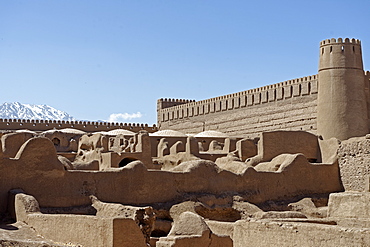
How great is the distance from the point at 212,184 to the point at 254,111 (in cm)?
2021

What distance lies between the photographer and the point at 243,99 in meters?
43.0

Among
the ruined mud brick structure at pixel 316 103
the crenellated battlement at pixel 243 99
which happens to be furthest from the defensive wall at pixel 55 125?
the ruined mud brick structure at pixel 316 103

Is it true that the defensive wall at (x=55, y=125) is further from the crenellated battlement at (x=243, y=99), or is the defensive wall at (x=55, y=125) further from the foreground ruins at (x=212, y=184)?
the foreground ruins at (x=212, y=184)

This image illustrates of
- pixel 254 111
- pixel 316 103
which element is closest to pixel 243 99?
pixel 254 111

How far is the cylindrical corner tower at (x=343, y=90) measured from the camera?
33781mm

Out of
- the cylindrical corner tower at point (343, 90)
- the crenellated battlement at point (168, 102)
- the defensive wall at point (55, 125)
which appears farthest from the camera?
the crenellated battlement at point (168, 102)

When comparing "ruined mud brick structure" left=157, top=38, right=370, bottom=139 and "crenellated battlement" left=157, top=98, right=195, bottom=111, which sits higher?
"crenellated battlement" left=157, top=98, right=195, bottom=111

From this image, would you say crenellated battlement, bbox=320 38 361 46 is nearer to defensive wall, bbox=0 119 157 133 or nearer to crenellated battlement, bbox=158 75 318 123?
crenellated battlement, bbox=158 75 318 123

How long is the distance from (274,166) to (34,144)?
9633mm

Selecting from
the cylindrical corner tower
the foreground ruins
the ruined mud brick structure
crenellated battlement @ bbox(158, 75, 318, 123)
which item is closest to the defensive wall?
crenellated battlement @ bbox(158, 75, 318, 123)

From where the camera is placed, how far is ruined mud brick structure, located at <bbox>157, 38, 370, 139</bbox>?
1337 inches

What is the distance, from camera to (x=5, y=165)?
18.4 metres

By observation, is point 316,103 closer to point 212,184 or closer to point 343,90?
point 343,90

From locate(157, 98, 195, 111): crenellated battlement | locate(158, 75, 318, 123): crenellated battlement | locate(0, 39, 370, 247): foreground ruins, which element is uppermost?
locate(157, 98, 195, 111): crenellated battlement
